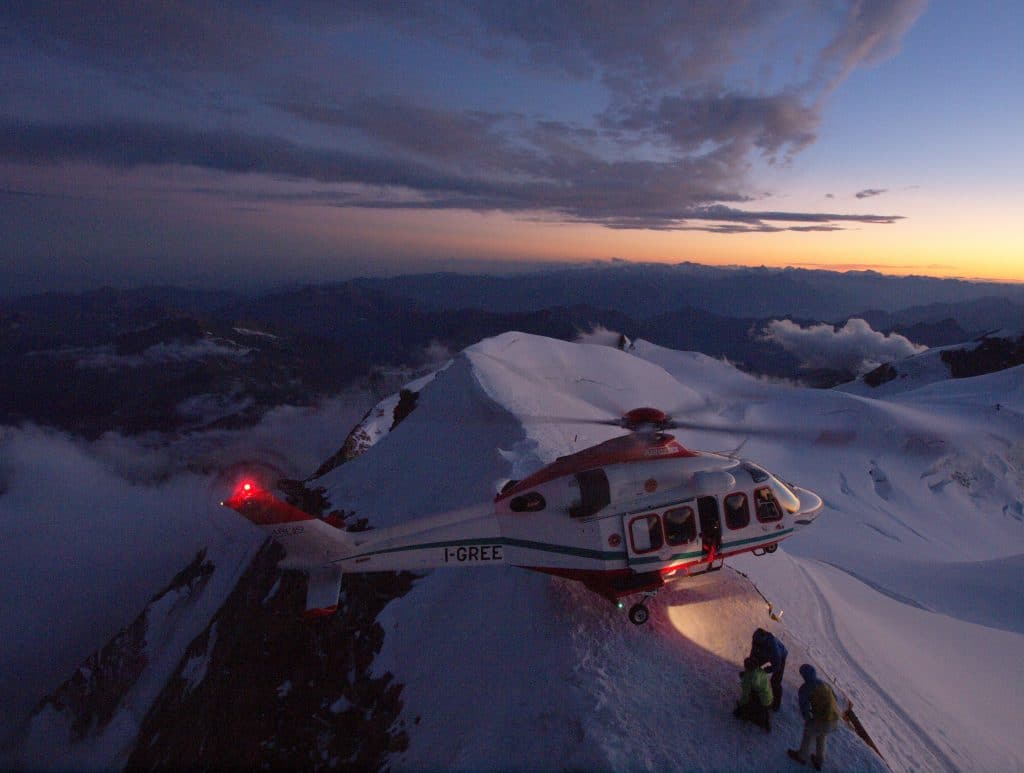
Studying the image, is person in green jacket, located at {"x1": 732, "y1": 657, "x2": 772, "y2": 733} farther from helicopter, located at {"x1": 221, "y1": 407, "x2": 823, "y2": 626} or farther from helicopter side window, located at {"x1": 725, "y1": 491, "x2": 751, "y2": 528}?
helicopter side window, located at {"x1": 725, "y1": 491, "x2": 751, "y2": 528}

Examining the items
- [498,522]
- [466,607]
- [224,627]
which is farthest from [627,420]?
[224,627]

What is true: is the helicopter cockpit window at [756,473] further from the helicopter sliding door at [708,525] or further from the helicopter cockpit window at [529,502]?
the helicopter cockpit window at [529,502]

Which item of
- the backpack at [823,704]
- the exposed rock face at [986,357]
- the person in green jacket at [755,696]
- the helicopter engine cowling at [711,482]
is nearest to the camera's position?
the backpack at [823,704]

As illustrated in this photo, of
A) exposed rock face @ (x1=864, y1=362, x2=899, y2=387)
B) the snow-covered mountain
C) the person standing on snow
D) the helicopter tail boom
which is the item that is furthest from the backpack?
exposed rock face @ (x1=864, y1=362, x2=899, y2=387)

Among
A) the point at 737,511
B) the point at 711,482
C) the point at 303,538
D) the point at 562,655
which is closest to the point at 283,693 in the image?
the point at 303,538

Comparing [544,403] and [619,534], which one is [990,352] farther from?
[619,534]

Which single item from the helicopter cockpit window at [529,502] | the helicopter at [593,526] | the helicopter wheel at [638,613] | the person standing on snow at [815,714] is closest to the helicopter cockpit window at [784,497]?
the helicopter at [593,526]
